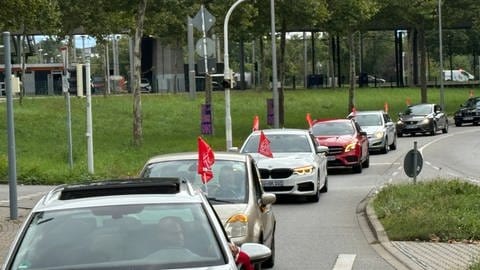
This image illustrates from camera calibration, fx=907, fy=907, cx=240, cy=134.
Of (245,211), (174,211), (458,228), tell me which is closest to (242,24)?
(458,228)

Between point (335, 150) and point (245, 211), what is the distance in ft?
53.6

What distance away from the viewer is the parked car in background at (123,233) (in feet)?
17.9

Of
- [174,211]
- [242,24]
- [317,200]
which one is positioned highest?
[242,24]

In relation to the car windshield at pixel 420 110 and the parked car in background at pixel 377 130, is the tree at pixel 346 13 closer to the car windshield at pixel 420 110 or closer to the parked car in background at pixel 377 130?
the car windshield at pixel 420 110

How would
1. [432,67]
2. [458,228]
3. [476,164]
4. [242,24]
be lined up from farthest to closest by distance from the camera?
[432,67] → [242,24] → [476,164] → [458,228]

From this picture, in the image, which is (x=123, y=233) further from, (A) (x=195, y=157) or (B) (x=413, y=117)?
(B) (x=413, y=117)

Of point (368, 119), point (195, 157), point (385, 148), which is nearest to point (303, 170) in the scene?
point (195, 157)

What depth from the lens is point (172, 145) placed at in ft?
109

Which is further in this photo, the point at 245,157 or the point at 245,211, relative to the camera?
the point at 245,157

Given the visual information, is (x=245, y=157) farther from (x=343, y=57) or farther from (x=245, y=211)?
(x=343, y=57)

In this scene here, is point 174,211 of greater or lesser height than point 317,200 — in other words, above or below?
above

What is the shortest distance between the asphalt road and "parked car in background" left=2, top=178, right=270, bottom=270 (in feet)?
17.5

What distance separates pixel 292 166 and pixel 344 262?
702cm

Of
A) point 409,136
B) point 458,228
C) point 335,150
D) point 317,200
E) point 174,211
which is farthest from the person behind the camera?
point 409,136
